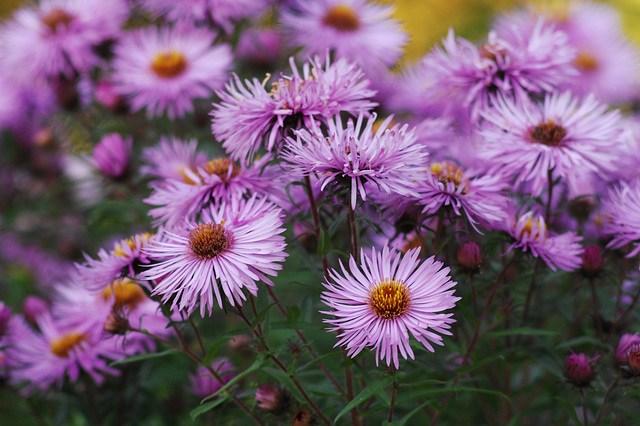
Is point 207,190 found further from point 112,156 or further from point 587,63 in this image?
point 587,63

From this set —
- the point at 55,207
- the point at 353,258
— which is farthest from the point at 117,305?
the point at 55,207

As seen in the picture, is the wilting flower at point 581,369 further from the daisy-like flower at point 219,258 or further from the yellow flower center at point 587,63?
the yellow flower center at point 587,63

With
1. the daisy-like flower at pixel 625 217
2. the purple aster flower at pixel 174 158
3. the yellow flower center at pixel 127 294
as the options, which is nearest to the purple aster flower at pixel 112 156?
the purple aster flower at pixel 174 158

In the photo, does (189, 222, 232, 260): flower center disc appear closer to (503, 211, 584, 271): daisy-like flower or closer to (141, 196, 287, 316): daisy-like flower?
(141, 196, 287, 316): daisy-like flower

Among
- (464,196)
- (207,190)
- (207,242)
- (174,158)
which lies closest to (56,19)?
(174,158)

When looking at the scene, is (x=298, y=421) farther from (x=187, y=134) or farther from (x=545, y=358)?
(x=187, y=134)
